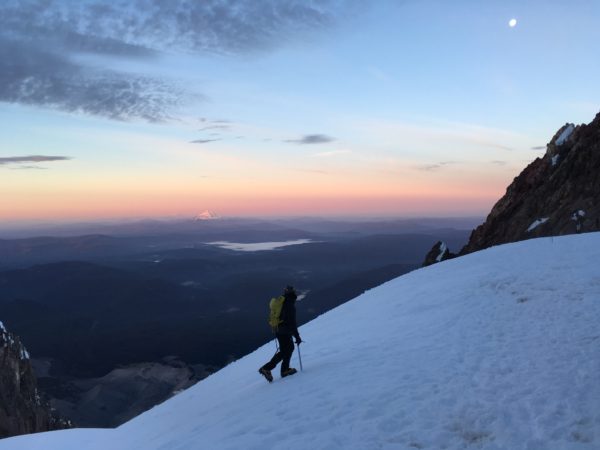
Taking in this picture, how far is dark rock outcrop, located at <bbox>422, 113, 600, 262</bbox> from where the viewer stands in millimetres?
52719

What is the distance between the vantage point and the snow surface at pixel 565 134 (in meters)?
68.8

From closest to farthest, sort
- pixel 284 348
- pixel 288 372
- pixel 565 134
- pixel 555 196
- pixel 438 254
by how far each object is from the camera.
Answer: pixel 284 348, pixel 288 372, pixel 555 196, pixel 438 254, pixel 565 134

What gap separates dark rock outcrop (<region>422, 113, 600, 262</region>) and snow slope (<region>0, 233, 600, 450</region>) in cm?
3561

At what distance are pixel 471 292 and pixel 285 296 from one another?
1028cm

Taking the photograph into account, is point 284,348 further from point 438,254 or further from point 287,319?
point 438,254

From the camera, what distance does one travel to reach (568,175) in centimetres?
6044

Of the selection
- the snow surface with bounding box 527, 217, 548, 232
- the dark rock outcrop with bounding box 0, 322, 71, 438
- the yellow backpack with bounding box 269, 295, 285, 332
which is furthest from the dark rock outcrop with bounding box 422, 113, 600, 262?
the dark rock outcrop with bounding box 0, 322, 71, 438

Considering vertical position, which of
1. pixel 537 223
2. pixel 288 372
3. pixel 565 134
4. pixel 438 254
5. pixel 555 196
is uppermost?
pixel 565 134

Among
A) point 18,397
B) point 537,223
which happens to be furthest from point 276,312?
point 18,397

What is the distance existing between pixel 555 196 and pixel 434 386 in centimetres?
5821

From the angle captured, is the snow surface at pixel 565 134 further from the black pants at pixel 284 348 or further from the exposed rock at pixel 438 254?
the black pants at pixel 284 348

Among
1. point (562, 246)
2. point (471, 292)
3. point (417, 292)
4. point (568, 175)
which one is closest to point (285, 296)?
point (471, 292)

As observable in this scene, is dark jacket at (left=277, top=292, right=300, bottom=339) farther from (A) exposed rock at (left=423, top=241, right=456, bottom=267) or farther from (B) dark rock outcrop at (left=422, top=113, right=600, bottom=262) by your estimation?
(A) exposed rock at (left=423, top=241, right=456, bottom=267)

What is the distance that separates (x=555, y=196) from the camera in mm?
59250
